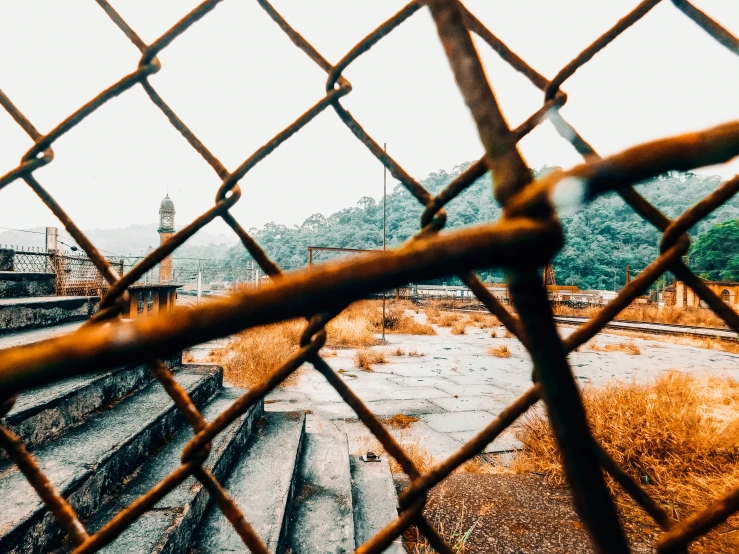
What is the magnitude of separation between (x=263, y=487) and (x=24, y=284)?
9.36 ft

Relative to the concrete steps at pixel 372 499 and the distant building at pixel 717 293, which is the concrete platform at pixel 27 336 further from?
the distant building at pixel 717 293

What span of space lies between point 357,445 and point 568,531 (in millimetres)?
1248

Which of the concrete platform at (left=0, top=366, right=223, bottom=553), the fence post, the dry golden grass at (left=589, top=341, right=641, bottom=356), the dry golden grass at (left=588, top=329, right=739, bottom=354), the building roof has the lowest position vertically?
the dry golden grass at (left=588, top=329, right=739, bottom=354)

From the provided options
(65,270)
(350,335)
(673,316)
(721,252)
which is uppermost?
(721,252)

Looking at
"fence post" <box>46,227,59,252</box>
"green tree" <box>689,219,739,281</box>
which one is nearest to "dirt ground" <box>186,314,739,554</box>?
"fence post" <box>46,227,59,252</box>

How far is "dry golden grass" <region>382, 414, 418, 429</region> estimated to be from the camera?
317 centimetres

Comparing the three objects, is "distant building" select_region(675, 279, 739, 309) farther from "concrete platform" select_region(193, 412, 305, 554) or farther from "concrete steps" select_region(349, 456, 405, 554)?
"concrete platform" select_region(193, 412, 305, 554)

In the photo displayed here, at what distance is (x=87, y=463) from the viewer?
130 cm

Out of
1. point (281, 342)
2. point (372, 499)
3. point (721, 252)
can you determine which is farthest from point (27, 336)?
point (721, 252)

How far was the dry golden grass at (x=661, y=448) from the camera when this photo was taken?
1874 mm

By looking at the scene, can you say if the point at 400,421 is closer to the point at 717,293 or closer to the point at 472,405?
the point at 472,405

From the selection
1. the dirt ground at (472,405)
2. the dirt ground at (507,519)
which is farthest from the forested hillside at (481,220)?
the dirt ground at (507,519)

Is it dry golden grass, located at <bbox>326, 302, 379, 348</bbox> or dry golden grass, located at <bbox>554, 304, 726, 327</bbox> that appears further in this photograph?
dry golden grass, located at <bbox>554, 304, 726, 327</bbox>

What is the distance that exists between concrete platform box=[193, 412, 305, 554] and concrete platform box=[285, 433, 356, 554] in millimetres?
74
